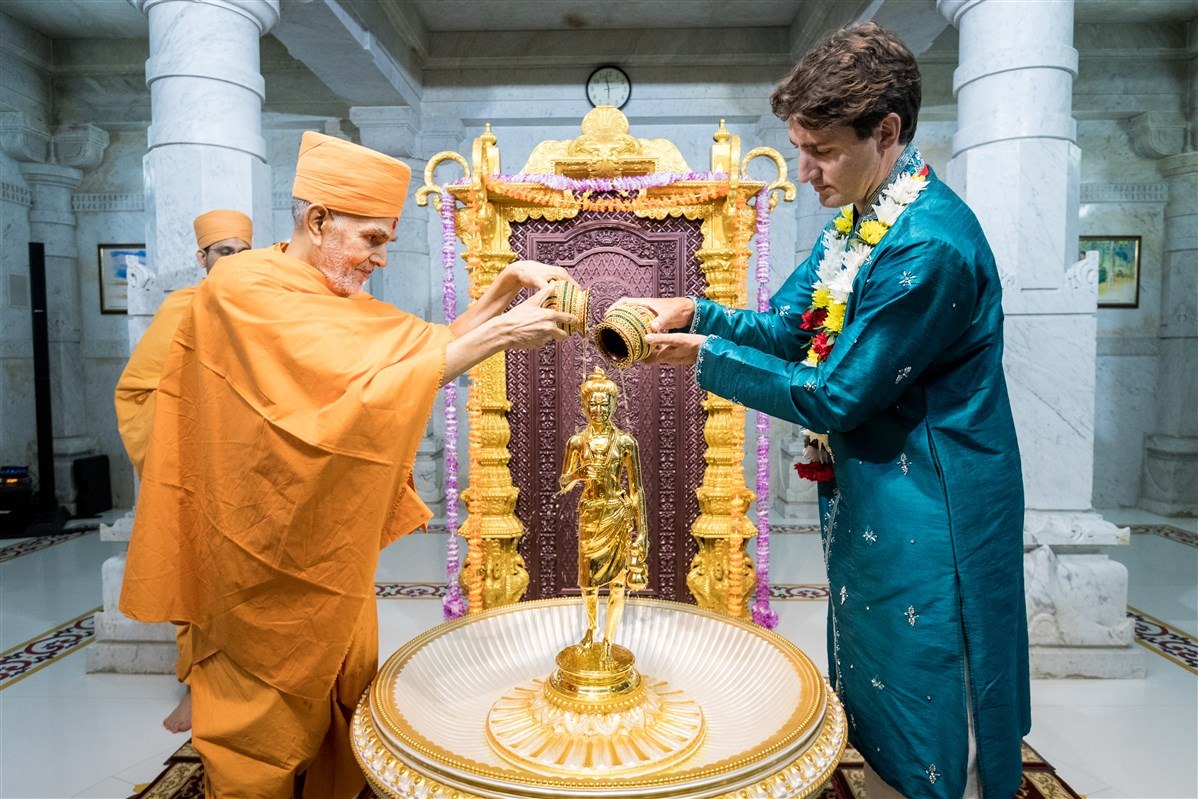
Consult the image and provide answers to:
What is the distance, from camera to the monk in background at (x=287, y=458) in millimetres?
1586

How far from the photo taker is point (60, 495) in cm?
714

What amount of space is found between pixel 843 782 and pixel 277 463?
97.0 inches

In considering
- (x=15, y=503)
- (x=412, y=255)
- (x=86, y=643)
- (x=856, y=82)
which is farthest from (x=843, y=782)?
(x=15, y=503)

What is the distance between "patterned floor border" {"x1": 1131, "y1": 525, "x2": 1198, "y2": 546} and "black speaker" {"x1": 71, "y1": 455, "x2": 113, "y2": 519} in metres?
9.60

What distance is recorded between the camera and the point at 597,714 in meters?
1.54

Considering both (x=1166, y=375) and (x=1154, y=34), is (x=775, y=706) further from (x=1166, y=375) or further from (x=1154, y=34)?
(x=1154, y=34)

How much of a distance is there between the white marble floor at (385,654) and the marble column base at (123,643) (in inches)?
2.6

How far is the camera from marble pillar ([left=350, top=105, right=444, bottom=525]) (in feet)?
22.2

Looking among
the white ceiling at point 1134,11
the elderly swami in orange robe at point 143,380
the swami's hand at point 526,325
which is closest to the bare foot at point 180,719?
the elderly swami in orange robe at point 143,380

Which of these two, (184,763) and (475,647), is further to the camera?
(184,763)

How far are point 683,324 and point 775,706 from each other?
975 millimetres

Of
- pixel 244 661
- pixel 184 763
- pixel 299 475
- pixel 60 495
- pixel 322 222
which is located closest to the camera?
pixel 299 475

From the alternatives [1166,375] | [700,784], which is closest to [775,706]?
[700,784]

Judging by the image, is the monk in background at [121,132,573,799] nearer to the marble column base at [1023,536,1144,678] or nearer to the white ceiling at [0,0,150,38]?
the marble column base at [1023,536,1144,678]
